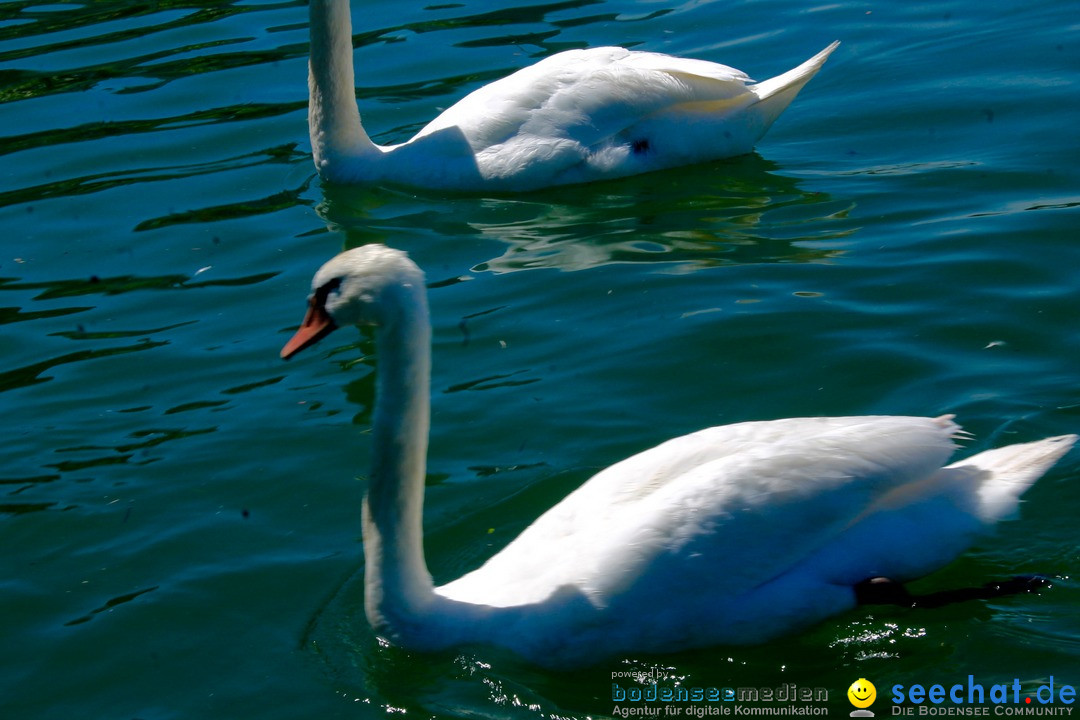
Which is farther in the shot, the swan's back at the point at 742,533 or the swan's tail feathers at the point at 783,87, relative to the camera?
the swan's tail feathers at the point at 783,87

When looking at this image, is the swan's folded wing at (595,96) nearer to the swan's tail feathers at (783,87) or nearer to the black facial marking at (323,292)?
the swan's tail feathers at (783,87)

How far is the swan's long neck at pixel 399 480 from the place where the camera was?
15.4ft

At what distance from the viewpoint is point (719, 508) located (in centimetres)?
455

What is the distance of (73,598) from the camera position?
5.46 metres

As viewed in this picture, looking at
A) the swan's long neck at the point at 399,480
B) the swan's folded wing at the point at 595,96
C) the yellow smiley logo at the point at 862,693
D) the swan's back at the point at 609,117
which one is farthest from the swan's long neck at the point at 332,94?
the yellow smiley logo at the point at 862,693

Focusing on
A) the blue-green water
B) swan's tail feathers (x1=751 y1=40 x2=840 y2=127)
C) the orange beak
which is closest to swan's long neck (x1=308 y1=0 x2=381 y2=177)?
the blue-green water

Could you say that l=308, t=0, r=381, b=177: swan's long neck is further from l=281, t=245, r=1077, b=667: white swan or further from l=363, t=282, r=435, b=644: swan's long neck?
l=363, t=282, r=435, b=644: swan's long neck

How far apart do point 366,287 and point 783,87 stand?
4850mm

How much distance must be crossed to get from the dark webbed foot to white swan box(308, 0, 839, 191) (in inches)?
179

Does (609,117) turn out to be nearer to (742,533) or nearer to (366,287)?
(366,287)

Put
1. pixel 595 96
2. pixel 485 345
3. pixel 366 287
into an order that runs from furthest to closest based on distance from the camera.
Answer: pixel 595 96 < pixel 485 345 < pixel 366 287

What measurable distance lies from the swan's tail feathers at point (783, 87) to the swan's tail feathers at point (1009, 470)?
434cm

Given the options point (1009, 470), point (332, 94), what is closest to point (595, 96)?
point (332, 94)

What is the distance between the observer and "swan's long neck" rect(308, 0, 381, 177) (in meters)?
9.45
